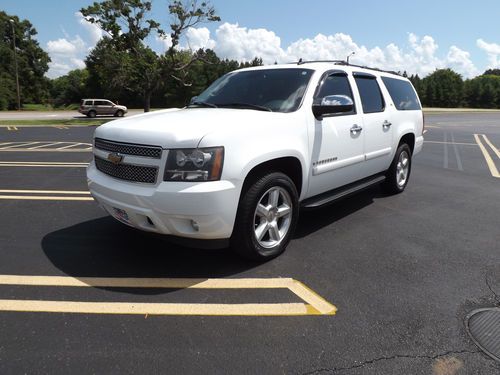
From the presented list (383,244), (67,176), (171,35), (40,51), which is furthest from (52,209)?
(40,51)

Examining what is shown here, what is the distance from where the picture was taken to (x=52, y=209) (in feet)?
17.1

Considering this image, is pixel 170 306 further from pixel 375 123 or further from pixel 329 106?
pixel 375 123

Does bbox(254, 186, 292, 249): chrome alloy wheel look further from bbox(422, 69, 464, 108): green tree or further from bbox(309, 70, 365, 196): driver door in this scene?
bbox(422, 69, 464, 108): green tree

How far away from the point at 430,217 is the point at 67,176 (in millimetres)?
6276

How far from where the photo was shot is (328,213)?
5273mm

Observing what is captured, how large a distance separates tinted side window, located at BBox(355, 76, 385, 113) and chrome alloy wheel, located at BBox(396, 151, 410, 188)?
118 centimetres

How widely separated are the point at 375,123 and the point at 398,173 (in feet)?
4.96

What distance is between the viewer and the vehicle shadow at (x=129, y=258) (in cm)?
342

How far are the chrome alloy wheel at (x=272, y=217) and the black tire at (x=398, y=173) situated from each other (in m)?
2.89

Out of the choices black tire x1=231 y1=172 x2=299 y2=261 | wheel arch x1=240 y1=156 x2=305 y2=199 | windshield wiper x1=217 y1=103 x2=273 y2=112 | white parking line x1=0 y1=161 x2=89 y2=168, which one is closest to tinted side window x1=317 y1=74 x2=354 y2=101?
windshield wiper x1=217 y1=103 x2=273 y2=112

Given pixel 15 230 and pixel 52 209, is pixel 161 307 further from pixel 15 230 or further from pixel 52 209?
pixel 52 209

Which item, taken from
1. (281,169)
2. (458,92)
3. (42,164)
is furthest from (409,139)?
(458,92)

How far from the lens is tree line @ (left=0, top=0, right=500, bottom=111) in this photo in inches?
1131

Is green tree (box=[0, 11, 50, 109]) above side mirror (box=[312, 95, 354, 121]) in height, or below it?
above
